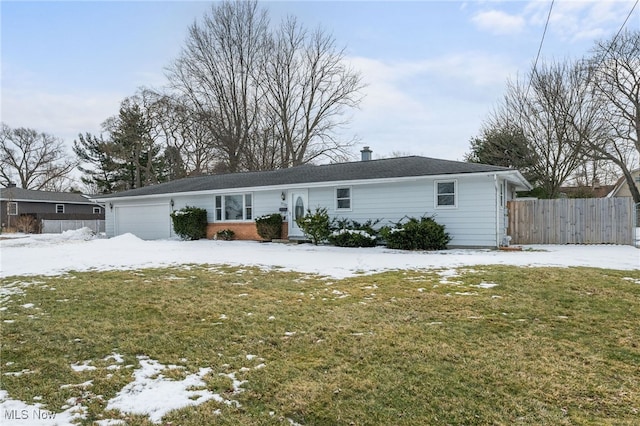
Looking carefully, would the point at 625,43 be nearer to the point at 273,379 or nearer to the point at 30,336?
the point at 273,379

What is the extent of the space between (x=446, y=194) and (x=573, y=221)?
505 cm

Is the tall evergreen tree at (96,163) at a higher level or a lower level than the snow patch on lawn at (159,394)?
higher

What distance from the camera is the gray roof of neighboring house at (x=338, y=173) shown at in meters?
13.6

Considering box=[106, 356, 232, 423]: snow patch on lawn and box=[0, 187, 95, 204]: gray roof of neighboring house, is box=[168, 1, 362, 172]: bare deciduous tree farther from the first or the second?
box=[106, 356, 232, 423]: snow patch on lawn

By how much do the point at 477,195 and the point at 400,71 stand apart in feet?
21.1

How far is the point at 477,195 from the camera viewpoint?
12.9 meters

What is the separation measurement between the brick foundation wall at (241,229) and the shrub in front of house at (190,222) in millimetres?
423

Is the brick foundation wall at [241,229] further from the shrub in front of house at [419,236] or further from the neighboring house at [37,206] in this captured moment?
the neighboring house at [37,206]

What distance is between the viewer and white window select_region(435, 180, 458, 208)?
13281 mm

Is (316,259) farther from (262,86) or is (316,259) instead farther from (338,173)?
(262,86)

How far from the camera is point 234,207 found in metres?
17.8

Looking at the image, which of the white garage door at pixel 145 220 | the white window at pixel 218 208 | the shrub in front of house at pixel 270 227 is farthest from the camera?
the white garage door at pixel 145 220

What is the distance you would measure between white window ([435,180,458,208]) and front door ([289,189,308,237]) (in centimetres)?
519

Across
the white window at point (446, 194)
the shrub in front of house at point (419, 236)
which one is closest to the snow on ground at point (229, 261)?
the shrub in front of house at point (419, 236)
